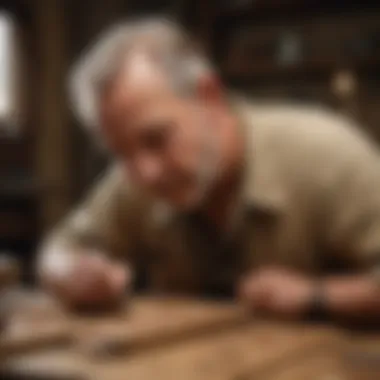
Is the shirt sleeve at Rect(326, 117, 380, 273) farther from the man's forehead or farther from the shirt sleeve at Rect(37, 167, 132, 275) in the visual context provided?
the shirt sleeve at Rect(37, 167, 132, 275)

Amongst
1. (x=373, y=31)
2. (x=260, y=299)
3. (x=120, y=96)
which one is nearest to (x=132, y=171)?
(x=120, y=96)

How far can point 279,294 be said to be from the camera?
5.12 feet

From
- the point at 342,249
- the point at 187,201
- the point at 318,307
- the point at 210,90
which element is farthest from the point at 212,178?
the point at 318,307

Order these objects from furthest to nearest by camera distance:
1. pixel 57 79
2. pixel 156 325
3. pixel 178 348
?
pixel 57 79 → pixel 156 325 → pixel 178 348

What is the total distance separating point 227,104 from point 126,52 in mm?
240

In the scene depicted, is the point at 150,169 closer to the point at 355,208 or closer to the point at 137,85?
the point at 137,85

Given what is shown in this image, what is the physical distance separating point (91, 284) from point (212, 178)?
1.04 feet

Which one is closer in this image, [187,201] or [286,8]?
[187,201]

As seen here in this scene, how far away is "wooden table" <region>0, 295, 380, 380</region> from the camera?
1.09 m

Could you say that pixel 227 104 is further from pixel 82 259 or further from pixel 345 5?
pixel 345 5

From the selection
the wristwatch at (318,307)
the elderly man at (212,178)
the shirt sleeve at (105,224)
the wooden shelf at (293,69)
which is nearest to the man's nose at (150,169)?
the elderly man at (212,178)

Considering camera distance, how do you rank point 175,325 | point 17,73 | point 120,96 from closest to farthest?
point 175,325 < point 120,96 < point 17,73

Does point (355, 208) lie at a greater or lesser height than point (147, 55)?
lesser

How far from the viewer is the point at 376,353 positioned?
1.22 metres
